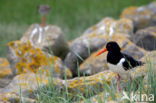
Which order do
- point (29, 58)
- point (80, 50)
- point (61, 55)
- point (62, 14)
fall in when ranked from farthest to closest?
point (62, 14), point (61, 55), point (80, 50), point (29, 58)

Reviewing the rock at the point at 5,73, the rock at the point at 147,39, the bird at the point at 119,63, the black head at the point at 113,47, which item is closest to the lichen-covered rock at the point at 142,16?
the rock at the point at 147,39

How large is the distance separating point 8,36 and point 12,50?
15.3ft

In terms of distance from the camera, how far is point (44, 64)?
9188mm

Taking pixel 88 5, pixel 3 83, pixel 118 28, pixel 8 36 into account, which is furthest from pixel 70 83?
pixel 88 5

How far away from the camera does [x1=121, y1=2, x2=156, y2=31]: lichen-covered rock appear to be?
13555 mm

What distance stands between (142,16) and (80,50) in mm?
4257

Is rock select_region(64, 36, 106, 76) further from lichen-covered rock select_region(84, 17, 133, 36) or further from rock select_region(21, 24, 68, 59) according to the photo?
lichen-covered rock select_region(84, 17, 133, 36)

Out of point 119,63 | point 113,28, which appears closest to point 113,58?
point 119,63

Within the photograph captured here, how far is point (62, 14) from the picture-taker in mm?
16438

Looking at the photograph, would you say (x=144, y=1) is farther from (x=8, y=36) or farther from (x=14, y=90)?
(x=14, y=90)

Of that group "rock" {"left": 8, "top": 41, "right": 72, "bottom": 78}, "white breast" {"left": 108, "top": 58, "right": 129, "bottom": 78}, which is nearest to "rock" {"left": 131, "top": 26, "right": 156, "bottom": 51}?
"rock" {"left": 8, "top": 41, "right": 72, "bottom": 78}

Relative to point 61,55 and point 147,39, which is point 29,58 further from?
point 147,39

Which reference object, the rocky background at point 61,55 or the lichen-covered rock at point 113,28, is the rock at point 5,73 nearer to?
the rocky background at point 61,55

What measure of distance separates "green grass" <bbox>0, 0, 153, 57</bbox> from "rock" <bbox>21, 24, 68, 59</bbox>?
1.96 m
